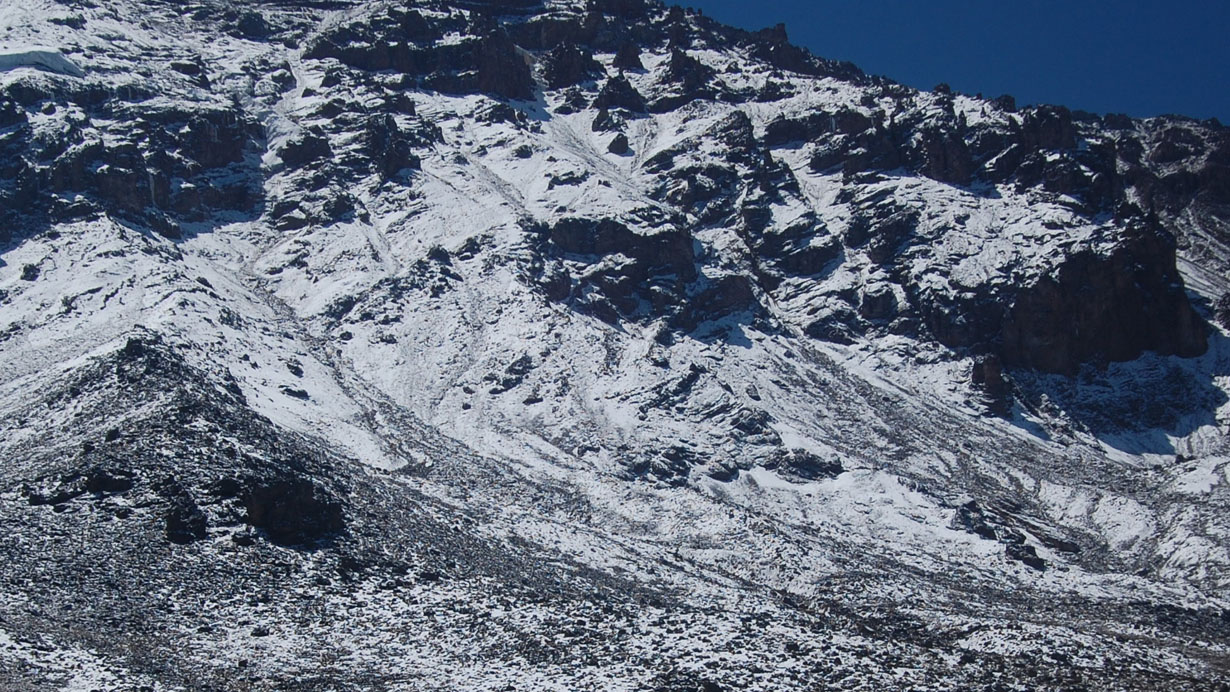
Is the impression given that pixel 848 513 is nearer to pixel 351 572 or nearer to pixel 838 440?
pixel 838 440

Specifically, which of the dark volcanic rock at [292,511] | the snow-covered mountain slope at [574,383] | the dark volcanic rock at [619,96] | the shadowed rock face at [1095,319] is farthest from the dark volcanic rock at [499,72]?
the dark volcanic rock at [292,511]

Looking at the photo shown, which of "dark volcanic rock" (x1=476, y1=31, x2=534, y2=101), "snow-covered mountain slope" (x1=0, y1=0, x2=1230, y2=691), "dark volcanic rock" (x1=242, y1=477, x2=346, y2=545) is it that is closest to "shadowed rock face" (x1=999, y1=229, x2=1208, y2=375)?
"snow-covered mountain slope" (x1=0, y1=0, x2=1230, y2=691)

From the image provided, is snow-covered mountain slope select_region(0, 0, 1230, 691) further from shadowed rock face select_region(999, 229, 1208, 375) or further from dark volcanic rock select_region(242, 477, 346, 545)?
shadowed rock face select_region(999, 229, 1208, 375)

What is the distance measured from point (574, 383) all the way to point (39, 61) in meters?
96.4

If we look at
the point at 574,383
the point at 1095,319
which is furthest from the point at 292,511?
the point at 1095,319

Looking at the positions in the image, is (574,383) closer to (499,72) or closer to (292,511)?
(292,511)

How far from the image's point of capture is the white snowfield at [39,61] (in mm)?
156375

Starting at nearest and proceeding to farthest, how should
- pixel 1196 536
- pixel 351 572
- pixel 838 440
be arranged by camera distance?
pixel 351 572, pixel 1196 536, pixel 838 440

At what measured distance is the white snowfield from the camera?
513ft

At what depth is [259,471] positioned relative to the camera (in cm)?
6206

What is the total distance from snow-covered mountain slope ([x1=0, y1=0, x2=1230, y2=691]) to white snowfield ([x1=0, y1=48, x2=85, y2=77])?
2.54ft

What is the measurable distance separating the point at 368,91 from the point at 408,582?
135 m

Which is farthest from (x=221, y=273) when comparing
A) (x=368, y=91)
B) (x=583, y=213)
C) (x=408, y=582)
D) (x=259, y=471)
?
(x=408, y=582)

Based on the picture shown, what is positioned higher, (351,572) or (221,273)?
(221,273)
